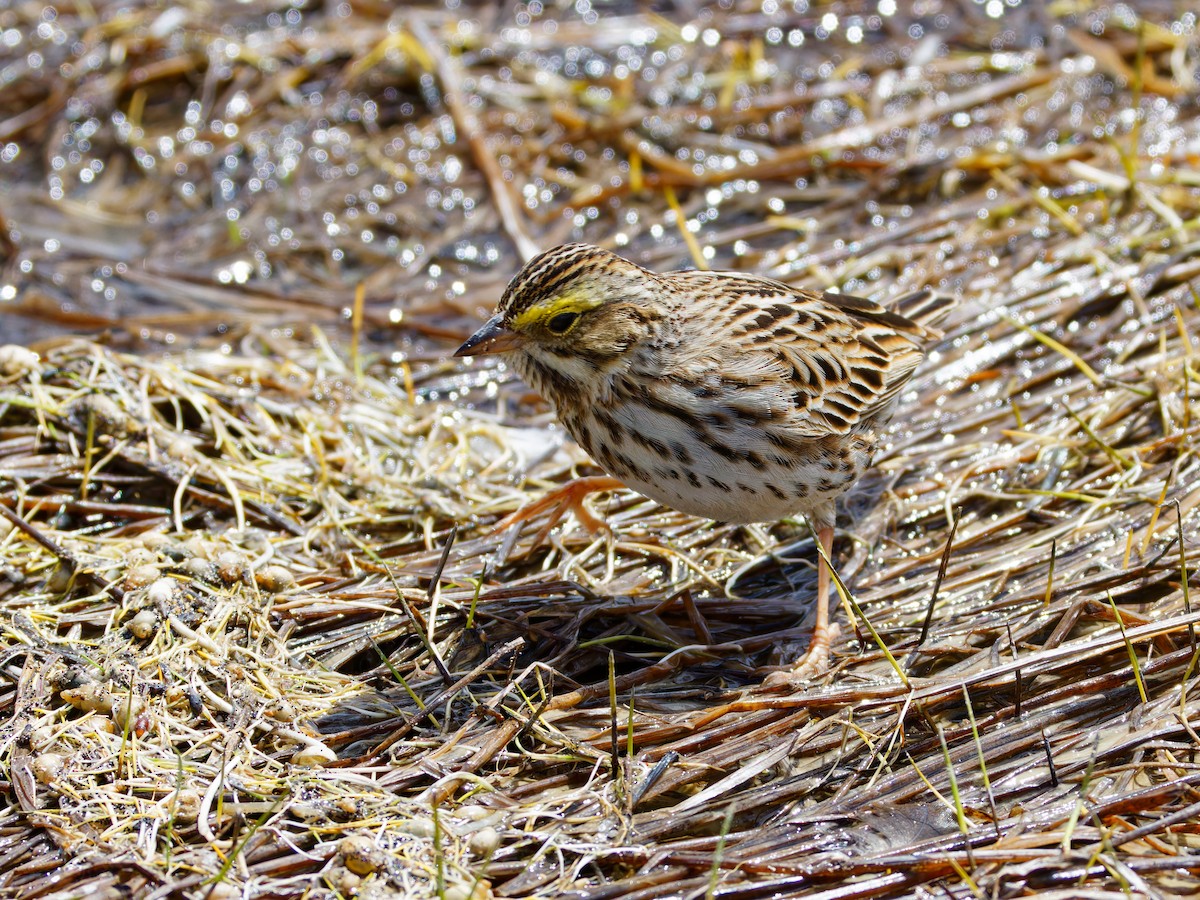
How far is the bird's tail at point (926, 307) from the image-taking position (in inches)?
241

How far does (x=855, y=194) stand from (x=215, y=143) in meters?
4.36

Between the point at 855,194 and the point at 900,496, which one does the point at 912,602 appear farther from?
the point at 855,194

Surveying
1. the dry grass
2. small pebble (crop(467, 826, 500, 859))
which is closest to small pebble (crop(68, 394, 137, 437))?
the dry grass

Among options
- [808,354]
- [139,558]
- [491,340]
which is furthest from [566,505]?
[139,558]

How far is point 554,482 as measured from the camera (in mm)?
6328

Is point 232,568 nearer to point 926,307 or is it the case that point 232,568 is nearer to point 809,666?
point 809,666

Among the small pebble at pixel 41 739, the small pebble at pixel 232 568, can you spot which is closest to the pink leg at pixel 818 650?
the small pebble at pixel 232 568

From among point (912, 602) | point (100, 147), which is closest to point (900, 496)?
point (912, 602)

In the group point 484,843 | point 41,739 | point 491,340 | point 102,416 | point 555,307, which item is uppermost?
point 555,307

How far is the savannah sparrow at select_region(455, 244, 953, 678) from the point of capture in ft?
16.2

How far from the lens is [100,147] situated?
8812 millimetres

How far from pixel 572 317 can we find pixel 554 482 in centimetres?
149

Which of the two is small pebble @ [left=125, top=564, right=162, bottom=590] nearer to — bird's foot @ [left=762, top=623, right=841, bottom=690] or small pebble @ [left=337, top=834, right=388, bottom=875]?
small pebble @ [left=337, top=834, right=388, bottom=875]

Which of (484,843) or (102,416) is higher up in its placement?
(102,416)
